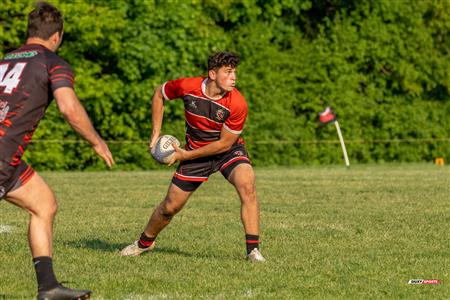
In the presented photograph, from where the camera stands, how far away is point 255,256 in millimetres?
9258

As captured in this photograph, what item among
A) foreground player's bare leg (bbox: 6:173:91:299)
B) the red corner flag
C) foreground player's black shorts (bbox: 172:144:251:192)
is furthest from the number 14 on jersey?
the red corner flag

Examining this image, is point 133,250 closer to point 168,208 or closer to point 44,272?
point 168,208

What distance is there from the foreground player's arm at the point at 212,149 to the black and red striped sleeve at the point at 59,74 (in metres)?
2.64

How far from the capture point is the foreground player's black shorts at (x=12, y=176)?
681 cm

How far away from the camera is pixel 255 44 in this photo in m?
32.2

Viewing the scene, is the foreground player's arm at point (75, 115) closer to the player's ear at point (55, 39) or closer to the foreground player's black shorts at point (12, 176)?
the player's ear at point (55, 39)

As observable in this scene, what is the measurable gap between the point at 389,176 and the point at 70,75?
1666 centimetres

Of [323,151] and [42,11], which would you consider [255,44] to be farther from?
[42,11]

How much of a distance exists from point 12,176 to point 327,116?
80.7 ft

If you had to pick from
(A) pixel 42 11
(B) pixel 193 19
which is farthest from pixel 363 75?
(A) pixel 42 11

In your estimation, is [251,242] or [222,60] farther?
[251,242]

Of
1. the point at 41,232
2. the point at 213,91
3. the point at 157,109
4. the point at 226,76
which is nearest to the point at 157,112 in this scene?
the point at 157,109

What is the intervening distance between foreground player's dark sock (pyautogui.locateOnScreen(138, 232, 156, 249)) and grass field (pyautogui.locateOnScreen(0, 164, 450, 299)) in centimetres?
17

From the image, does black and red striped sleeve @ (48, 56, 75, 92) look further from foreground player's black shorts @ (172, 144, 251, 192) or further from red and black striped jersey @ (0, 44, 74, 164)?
foreground player's black shorts @ (172, 144, 251, 192)
